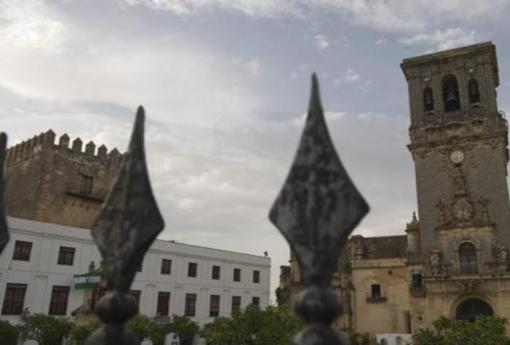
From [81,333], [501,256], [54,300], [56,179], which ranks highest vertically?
[56,179]

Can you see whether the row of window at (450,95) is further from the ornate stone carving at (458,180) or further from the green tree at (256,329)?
the green tree at (256,329)

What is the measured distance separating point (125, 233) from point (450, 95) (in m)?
36.0

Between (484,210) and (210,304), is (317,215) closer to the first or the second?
(484,210)

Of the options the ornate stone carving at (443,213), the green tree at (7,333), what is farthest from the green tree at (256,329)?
the ornate stone carving at (443,213)

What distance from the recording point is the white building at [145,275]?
25.7 m

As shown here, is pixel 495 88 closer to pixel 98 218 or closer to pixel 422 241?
pixel 422 241

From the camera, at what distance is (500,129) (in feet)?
102

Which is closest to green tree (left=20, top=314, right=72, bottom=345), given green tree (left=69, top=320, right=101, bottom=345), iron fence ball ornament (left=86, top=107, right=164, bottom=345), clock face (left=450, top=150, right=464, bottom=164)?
green tree (left=69, top=320, right=101, bottom=345)

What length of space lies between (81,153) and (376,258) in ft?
80.3

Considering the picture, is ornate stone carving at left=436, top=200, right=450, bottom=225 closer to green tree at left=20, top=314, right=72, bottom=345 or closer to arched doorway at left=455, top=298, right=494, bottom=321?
arched doorway at left=455, top=298, right=494, bottom=321

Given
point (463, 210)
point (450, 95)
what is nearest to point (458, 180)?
point (463, 210)

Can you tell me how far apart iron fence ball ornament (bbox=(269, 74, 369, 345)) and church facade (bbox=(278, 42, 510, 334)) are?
2980 centimetres

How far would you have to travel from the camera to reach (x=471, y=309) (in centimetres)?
2856

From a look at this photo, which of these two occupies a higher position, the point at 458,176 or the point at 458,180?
the point at 458,176
